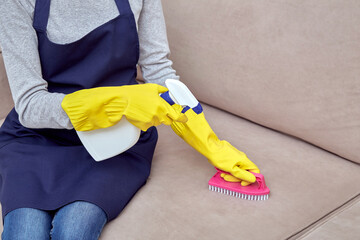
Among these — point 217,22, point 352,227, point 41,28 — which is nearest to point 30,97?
point 41,28

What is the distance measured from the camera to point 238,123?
1.24 meters

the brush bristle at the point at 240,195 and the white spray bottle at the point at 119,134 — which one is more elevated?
the white spray bottle at the point at 119,134

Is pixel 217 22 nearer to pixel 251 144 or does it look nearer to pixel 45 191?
pixel 251 144

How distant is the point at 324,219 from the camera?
883 millimetres

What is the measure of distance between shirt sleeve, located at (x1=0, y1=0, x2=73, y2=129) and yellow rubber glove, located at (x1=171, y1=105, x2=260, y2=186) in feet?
0.92

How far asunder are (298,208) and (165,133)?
45cm

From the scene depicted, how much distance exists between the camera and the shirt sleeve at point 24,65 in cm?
90

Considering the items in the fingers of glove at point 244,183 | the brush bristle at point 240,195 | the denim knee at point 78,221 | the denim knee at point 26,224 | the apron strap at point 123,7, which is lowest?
the denim knee at point 26,224

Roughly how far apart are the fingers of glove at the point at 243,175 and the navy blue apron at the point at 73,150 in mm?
203

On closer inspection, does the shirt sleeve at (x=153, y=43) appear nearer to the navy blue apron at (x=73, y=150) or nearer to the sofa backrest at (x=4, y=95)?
the navy blue apron at (x=73, y=150)

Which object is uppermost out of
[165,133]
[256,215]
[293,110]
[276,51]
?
[276,51]

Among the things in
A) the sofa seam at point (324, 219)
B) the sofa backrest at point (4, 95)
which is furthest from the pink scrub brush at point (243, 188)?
the sofa backrest at point (4, 95)

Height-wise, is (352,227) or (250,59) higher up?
(250,59)

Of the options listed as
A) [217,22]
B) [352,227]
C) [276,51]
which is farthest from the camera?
[217,22]
